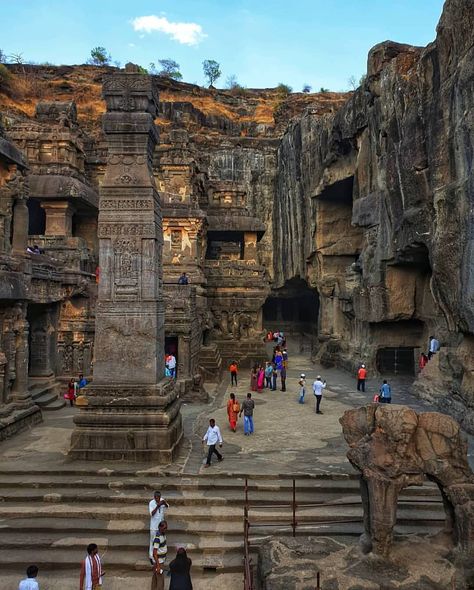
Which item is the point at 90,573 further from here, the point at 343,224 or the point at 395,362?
the point at 343,224

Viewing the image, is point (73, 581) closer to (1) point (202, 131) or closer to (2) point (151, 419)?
(2) point (151, 419)

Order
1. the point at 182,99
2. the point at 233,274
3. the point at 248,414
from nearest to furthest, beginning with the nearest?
1. the point at 248,414
2. the point at 233,274
3. the point at 182,99

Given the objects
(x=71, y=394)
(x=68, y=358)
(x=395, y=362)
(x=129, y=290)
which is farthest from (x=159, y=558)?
(x=395, y=362)

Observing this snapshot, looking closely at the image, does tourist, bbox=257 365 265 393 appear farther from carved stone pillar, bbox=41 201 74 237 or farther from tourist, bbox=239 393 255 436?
carved stone pillar, bbox=41 201 74 237

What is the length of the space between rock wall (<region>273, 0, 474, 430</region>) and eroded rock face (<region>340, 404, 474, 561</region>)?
297 inches

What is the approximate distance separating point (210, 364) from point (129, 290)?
37.0ft

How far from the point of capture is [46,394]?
14016 millimetres

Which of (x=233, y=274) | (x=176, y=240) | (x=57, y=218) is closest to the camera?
(x=57, y=218)

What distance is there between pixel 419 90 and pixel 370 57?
19.1ft

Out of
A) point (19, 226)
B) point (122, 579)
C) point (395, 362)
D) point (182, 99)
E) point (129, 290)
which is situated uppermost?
point (182, 99)

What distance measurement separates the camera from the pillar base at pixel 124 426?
843cm

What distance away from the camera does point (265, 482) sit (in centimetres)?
797

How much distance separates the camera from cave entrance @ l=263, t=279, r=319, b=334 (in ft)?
137

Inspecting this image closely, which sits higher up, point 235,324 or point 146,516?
point 235,324
